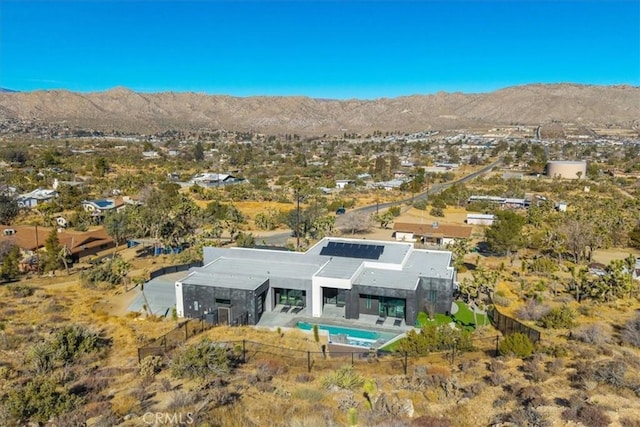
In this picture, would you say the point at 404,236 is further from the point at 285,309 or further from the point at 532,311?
the point at 285,309

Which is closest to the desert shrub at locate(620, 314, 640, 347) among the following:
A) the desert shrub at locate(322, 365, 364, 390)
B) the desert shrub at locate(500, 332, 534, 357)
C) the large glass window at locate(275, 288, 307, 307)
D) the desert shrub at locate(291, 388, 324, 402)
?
the desert shrub at locate(500, 332, 534, 357)

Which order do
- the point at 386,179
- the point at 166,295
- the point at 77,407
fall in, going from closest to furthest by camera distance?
the point at 77,407
the point at 166,295
the point at 386,179

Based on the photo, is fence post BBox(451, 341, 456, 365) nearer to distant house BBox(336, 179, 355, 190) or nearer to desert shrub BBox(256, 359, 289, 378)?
desert shrub BBox(256, 359, 289, 378)

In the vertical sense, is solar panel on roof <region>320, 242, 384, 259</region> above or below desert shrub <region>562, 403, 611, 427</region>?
above

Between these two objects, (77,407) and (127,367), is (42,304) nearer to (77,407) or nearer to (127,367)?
(127,367)

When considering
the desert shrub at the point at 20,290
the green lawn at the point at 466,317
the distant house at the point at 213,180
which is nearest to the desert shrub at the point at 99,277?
the desert shrub at the point at 20,290

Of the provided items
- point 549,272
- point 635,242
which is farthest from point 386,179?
point 549,272

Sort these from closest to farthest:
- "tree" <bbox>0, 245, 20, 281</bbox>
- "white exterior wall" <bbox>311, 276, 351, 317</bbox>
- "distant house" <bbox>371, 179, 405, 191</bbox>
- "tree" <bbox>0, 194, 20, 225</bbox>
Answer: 1. "white exterior wall" <bbox>311, 276, 351, 317</bbox>
2. "tree" <bbox>0, 245, 20, 281</bbox>
3. "tree" <bbox>0, 194, 20, 225</bbox>
4. "distant house" <bbox>371, 179, 405, 191</bbox>
